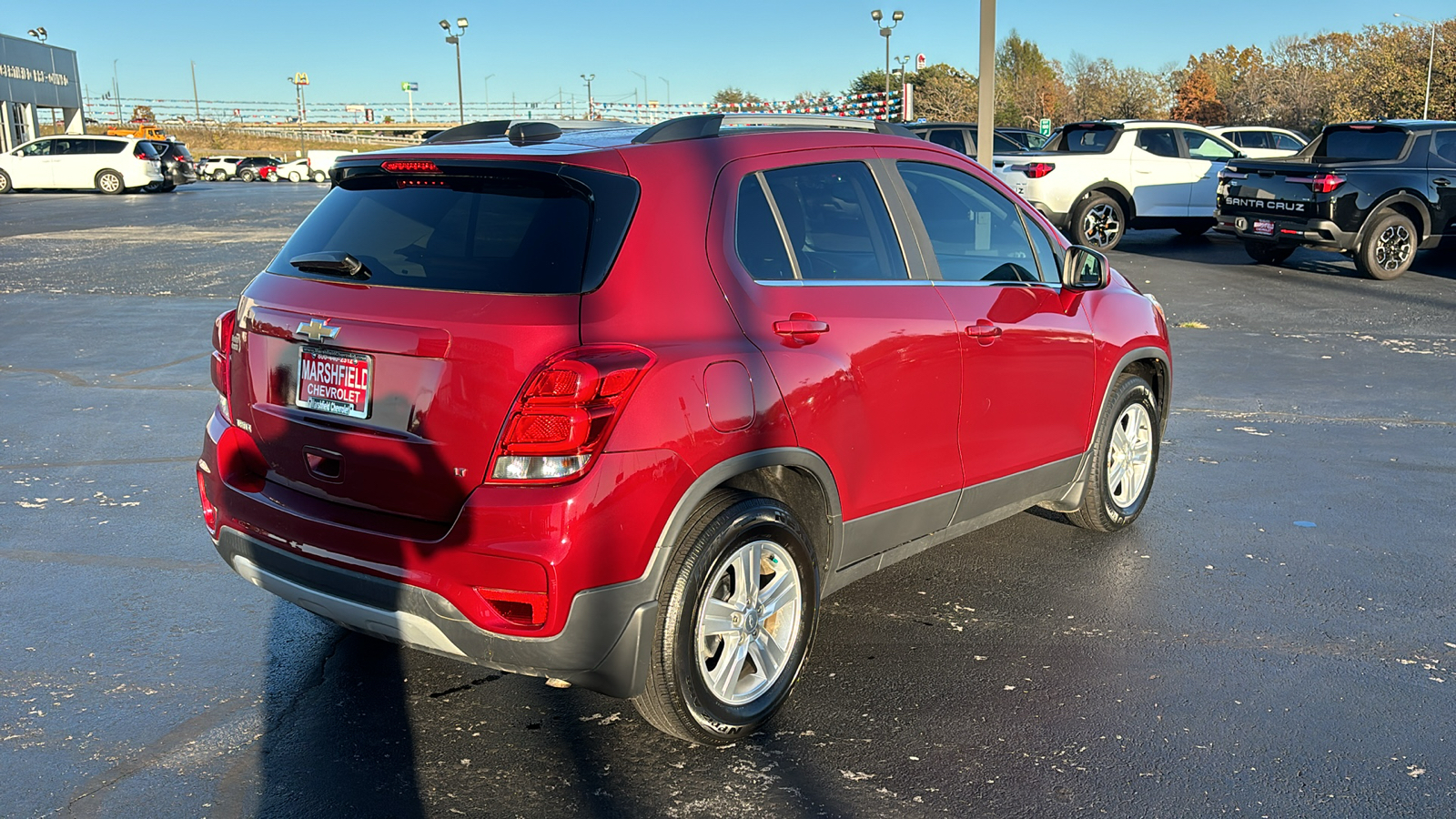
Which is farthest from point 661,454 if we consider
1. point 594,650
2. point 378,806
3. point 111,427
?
point 111,427

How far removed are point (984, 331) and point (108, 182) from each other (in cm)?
3931

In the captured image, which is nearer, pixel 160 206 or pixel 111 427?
pixel 111 427

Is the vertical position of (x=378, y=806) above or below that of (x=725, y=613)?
below

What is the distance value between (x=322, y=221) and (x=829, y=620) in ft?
7.29

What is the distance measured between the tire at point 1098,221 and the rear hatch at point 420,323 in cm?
1552

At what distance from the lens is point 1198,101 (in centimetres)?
7375

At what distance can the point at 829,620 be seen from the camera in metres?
4.41

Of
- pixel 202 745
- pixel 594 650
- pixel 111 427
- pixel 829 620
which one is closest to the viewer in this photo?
pixel 594 650

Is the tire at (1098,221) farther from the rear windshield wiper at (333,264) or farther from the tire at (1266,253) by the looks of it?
the rear windshield wiper at (333,264)

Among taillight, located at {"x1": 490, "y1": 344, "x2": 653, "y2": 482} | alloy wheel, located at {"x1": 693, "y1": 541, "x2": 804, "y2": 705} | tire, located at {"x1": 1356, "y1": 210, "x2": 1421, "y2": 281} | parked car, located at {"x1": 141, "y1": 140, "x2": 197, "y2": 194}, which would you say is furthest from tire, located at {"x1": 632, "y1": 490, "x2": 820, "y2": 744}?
parked car, located at {"x1": 141, "y1": 140, "x2": 197, "y2": 194}

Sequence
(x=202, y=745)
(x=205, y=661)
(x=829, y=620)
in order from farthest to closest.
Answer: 1. (x=829, y=620)
2. (x=205, y=661)
3. (x=202, y=745)

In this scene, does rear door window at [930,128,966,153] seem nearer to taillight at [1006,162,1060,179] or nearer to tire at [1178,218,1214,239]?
taillight at [1006,162,1060,179]

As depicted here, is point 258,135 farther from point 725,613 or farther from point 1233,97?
point 725,613

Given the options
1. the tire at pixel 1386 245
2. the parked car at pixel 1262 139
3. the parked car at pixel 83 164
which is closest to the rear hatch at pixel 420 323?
the tire at pixel 1386 245
